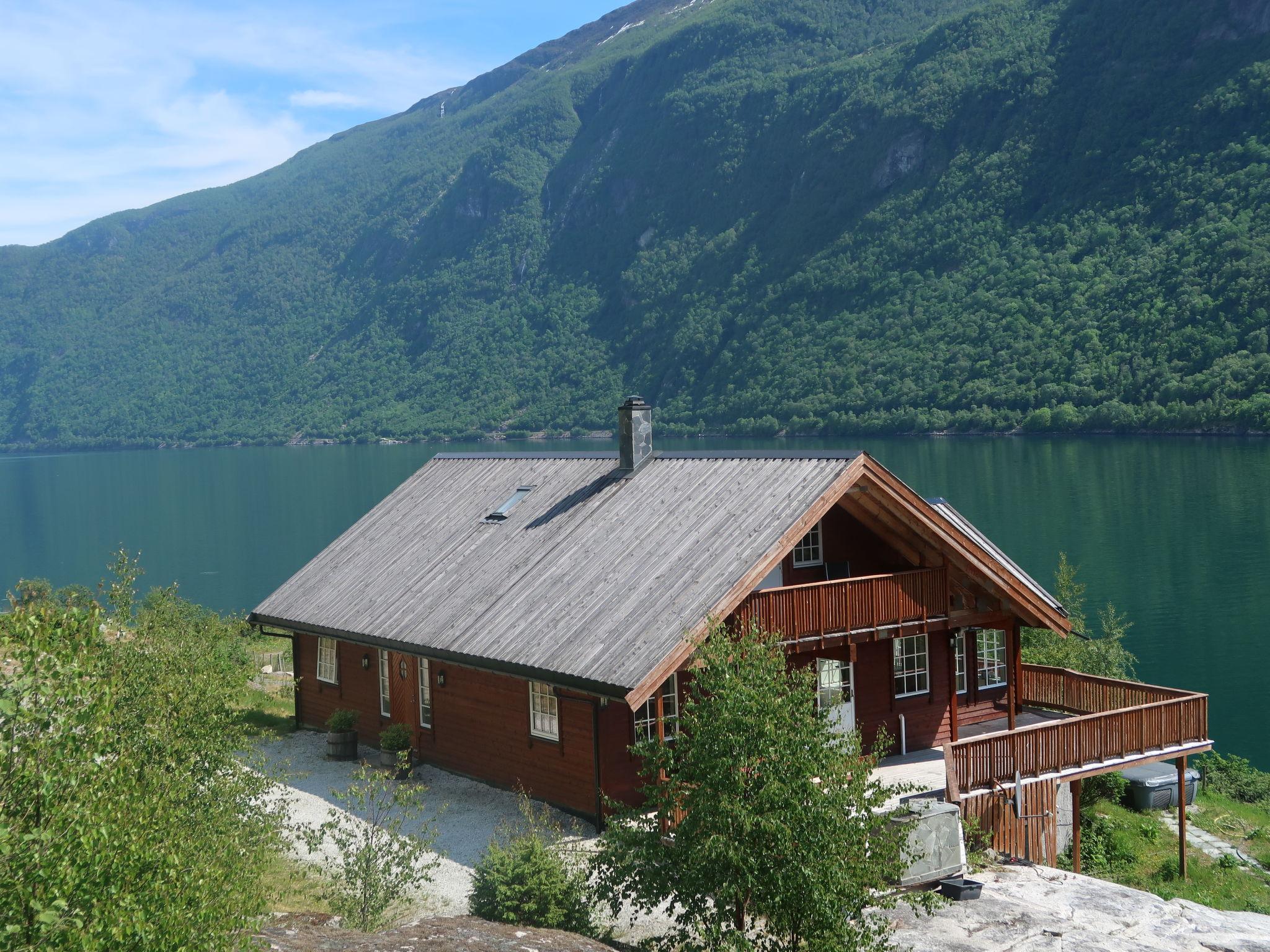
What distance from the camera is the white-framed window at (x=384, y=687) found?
945 inches

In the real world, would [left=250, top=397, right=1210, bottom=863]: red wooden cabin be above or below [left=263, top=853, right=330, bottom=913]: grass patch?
above

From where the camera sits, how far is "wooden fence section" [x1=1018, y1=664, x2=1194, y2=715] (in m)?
23.1

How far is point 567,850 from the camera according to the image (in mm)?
16625

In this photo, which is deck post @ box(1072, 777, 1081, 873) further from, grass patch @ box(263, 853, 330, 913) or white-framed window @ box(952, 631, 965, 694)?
grass patch @ box(263, 853, 330, 913)

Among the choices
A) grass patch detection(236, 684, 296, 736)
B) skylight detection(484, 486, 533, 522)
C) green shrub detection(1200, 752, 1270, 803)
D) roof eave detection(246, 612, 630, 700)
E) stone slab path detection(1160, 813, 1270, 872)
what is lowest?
green shrub detection(1200, 752, 1270, 803)

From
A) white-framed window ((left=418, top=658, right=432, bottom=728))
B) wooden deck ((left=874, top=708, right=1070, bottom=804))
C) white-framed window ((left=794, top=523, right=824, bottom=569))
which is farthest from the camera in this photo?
white-framed window ((left=418, top=658, right=432, bottom=728))

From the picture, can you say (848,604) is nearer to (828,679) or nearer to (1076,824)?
(828,679)

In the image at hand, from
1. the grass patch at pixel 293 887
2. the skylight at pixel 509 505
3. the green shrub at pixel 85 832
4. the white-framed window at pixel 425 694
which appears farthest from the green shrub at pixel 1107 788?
the green shrub at pixel 85 832

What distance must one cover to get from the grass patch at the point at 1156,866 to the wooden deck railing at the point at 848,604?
5447 mm

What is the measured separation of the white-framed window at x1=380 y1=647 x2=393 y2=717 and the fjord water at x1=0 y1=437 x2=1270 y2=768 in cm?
2365

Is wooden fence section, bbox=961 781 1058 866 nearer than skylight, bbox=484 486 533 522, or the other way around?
wooden fence section, bbox=961 781 1058 866

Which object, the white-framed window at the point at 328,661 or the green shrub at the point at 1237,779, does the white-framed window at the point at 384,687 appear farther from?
the green shrub at the point at 1237,779

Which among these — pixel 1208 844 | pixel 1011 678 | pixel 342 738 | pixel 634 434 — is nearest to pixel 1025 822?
pixel 1011 678

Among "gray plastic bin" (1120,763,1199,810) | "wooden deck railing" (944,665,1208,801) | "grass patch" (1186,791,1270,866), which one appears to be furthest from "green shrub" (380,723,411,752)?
"grass patch" (1186,791,1270,866)
